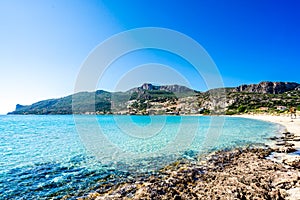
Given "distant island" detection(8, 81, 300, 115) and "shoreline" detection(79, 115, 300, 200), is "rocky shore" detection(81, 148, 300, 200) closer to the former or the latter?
"shoreline" detection(79, 115, 300, 200)

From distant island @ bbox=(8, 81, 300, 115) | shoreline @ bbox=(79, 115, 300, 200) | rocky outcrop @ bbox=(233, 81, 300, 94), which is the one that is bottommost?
shoreline @ bbox=(79, 115, 300, 200)

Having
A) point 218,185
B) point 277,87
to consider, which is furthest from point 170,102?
point 218,185

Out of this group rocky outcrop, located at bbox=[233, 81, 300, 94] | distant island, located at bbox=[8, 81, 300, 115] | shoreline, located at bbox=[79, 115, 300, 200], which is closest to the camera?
shoreline, located at bbox=[79, 115, 300, 200]

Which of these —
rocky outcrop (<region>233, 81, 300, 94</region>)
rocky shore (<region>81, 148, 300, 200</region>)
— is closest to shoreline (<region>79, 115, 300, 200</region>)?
rocky shore (<region>81, 148, 300, 200</region>)

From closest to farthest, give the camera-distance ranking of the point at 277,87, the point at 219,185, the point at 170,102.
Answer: the point at 219,185 < the point at 170,102 < the point at 277,87

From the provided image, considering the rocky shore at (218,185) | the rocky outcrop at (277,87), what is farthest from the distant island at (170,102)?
the rocky shore at (218,185)

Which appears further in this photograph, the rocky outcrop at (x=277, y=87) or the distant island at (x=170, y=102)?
the rocky outcrop at (x=277, y=87)

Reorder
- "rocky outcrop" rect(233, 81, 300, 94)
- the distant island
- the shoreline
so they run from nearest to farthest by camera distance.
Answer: the shoreline < the distant island < "rocky outcrop" rect(233, 81, 300, 94)

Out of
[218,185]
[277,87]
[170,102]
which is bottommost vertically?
[218,185]

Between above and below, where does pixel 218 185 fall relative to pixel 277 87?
below

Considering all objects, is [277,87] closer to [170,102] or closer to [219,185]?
[170,102]

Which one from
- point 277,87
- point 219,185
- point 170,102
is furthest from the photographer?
point 277,87

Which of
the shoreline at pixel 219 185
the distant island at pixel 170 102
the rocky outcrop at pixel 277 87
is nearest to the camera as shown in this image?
the shoreline at pixel 219 185

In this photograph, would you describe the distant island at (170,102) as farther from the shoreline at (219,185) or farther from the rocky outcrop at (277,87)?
the shoreline at (219,185)
